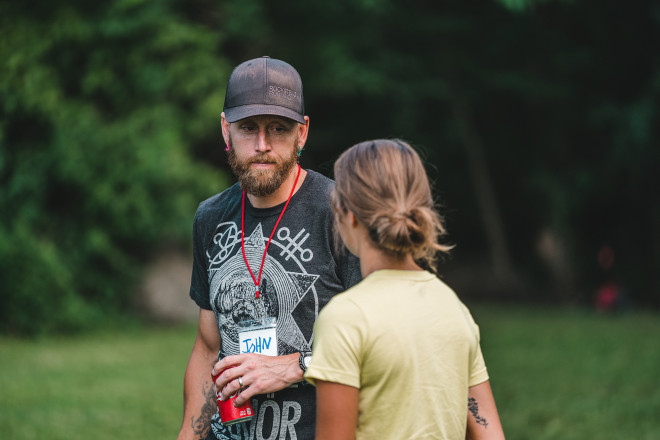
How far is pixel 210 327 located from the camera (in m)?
3.10

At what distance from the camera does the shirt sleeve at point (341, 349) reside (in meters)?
2.07

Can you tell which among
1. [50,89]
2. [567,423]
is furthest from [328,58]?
[567,423]

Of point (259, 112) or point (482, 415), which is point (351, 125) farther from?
point (482, 415)

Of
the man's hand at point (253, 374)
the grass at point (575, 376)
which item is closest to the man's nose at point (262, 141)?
the man's hand at point (253, 374)

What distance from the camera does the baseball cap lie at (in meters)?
2.81

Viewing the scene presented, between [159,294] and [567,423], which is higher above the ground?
[159,294]

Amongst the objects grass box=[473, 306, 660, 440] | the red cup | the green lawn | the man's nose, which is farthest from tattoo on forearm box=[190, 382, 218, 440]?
grass box=[473, 306, 660, 440]

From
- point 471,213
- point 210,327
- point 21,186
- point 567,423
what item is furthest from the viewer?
point 471,213

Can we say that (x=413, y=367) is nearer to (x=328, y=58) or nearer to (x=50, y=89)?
(x=50, y=89)

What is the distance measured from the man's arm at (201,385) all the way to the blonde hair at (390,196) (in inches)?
43.2

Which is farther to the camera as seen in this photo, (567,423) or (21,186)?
(21,186)

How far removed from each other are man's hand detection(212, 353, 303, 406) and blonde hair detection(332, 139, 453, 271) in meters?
0.66

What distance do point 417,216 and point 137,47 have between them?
433 inches

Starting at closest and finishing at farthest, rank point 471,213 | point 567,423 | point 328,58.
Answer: point 567,423 → point 328,58 → point 471,213
